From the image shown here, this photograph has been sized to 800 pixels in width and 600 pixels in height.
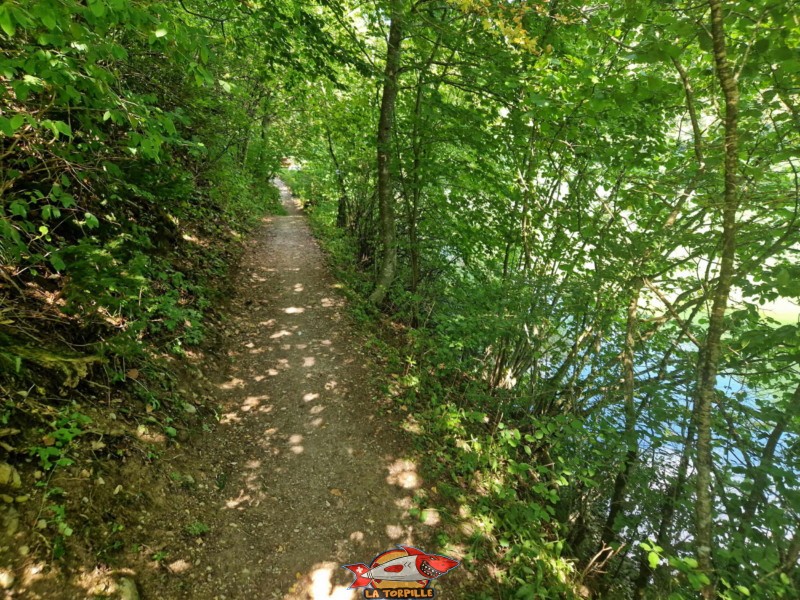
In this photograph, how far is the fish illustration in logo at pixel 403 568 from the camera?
143 inches

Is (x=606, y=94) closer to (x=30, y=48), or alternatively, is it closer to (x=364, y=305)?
(x=30, y=48)

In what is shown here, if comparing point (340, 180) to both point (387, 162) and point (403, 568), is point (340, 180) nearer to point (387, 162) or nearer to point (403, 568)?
point (387, 162)

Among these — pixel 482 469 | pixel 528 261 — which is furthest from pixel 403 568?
pixel 528 261

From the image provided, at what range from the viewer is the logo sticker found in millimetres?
3586

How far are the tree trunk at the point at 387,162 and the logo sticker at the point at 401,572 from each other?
5579 millimetres

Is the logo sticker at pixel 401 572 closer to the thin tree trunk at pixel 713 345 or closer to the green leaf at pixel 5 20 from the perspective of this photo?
the thin tree trunk at pixel 713 345

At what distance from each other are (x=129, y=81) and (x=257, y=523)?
6049 millimetres

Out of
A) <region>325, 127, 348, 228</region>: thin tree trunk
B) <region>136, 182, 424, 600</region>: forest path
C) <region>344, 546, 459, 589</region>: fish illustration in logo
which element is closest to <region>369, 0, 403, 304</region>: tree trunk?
<region>136, 182, 424, 600</region>: forest path

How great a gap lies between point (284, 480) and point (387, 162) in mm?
6365

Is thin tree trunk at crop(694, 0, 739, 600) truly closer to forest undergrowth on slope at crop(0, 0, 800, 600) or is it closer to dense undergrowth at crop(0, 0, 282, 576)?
forest undergrowth on slope at crop(0, 0, 800, 600)

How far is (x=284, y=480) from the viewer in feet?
14.3

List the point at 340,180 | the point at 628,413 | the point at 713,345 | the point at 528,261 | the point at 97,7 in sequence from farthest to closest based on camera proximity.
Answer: the point at 340,180 < the point at 528,261 < the point at 628,413 < the point at 713,345 < the point at 97,7

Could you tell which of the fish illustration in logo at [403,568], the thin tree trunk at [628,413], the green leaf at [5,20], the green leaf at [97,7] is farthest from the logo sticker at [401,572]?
the green leaf at [97,7]

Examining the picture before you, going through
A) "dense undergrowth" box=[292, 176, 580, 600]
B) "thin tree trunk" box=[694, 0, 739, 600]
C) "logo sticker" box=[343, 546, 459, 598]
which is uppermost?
"thin tree trunk" box=[694, 0, 739, 600]
